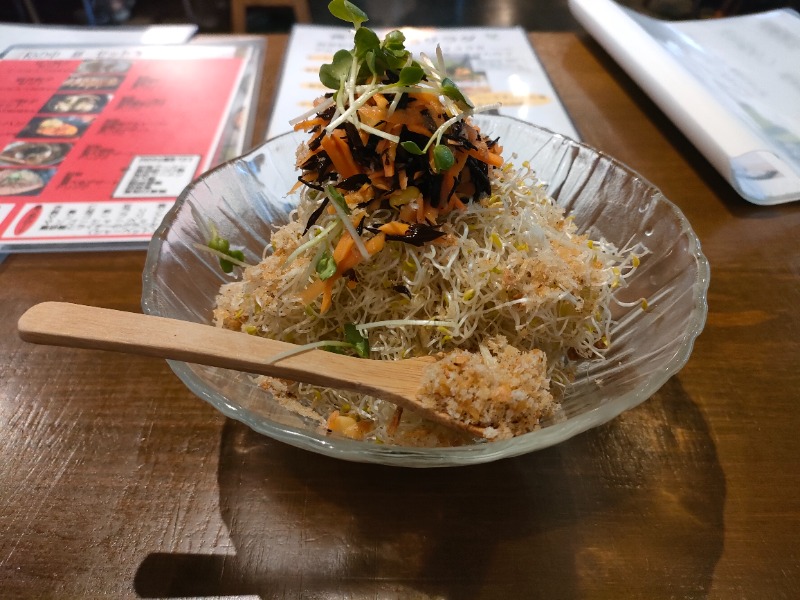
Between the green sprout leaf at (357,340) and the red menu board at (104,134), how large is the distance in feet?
3.71

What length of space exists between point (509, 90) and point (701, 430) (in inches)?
89.7

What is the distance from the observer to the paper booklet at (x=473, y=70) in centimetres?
282

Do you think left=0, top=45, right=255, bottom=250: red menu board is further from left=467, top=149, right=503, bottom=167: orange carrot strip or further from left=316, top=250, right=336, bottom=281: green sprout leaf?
left=467, top=149, right=503, bottom=167: orange carrot strip

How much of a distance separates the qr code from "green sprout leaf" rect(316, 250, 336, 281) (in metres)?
1.26

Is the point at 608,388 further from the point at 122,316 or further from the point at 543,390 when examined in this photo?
the point at 122,316

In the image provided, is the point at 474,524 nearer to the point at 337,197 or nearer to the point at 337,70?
the point at 337,197

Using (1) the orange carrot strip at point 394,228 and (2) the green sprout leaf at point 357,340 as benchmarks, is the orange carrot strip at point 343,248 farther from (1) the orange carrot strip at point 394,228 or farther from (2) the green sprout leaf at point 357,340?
(2) the green sprout leaf at point 357,340

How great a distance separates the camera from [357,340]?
1.41m

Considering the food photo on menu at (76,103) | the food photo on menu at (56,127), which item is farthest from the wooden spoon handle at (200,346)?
the food photo on menu at (76,103)

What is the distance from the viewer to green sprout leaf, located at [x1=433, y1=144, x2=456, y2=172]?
130cm

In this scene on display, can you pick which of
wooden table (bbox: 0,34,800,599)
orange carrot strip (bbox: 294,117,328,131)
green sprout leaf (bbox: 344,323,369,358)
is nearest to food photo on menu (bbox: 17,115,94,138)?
wooden table (bbox: 0,34,800,599)

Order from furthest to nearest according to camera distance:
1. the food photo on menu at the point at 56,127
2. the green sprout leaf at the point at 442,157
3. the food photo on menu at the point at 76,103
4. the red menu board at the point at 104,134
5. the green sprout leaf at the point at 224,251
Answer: the food photo on menu at the point at 76,103, the food photo on menu at the point at 56,127, the red menu board at the point at 104,134, the green sprout leaf at the point at 224,251, the green sprout leaf at the point at 442,157

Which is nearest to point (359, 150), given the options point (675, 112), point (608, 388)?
point (608, 388)

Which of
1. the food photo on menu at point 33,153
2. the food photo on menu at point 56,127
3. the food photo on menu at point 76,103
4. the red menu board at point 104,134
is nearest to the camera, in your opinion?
the red menu board at point 104,134
